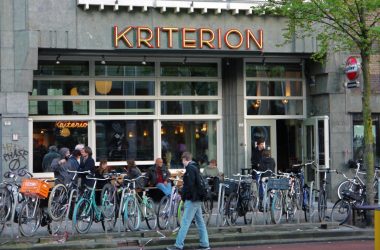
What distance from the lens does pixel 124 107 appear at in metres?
19.6

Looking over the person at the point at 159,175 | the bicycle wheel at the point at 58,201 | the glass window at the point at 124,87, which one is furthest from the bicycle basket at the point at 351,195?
the glass window at the point at 124,87

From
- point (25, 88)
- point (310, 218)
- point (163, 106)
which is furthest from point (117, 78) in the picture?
point (310, 218)

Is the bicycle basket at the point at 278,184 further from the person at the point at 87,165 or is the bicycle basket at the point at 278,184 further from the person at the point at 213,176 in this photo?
the person at the point at 87,165

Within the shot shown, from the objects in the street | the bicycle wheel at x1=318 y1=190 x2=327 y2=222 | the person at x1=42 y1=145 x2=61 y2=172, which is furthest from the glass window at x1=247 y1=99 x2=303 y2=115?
the street

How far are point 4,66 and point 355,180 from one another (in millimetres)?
9740

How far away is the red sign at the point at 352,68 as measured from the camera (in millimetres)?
19359

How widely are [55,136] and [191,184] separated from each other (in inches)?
301

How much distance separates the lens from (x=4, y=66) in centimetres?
1714

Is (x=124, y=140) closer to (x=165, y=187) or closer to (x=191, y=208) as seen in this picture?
(x=165, y=187)

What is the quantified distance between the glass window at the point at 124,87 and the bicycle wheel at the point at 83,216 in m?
6.09

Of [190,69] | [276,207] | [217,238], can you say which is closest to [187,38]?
[190,69]

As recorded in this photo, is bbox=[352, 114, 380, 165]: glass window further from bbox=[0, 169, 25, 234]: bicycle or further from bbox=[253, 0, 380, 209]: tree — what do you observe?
bbox=[0, 169, 25, 234]: bicycle

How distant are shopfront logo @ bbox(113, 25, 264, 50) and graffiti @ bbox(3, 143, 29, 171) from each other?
3737 millimetres

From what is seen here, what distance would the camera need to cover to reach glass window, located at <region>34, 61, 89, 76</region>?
18875 millimetres
